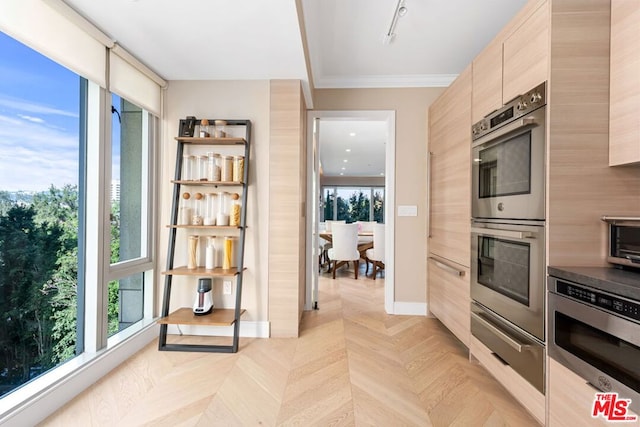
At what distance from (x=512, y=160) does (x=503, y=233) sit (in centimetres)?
40

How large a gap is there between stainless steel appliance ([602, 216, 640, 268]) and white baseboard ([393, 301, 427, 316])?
6.41 feet

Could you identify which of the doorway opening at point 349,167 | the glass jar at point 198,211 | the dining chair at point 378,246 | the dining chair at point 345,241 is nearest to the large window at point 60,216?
the glass jar at point 198,211

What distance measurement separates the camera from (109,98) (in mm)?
2037

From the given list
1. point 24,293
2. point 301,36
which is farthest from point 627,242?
point 24,293

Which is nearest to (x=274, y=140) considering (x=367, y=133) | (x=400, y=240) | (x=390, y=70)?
(x=390, y=70)

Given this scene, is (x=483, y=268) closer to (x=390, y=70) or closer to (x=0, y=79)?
(x=390, y=70)

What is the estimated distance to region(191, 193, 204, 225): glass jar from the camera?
242 cm

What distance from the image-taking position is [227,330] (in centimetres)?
259

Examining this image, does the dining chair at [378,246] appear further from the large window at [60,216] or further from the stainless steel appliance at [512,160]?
the large window at [60,216]

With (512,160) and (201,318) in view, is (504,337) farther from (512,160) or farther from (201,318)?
(201,318)

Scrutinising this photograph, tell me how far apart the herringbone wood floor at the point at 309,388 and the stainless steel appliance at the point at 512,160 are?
108 centimetres

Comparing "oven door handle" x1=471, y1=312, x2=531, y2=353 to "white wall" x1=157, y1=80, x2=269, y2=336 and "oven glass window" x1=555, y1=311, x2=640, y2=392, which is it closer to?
"oven glass window" x1=555, y1=311, x2=640, y2=392

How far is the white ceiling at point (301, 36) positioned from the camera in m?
1.73

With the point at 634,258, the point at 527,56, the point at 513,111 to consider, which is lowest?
the point at 634,258
